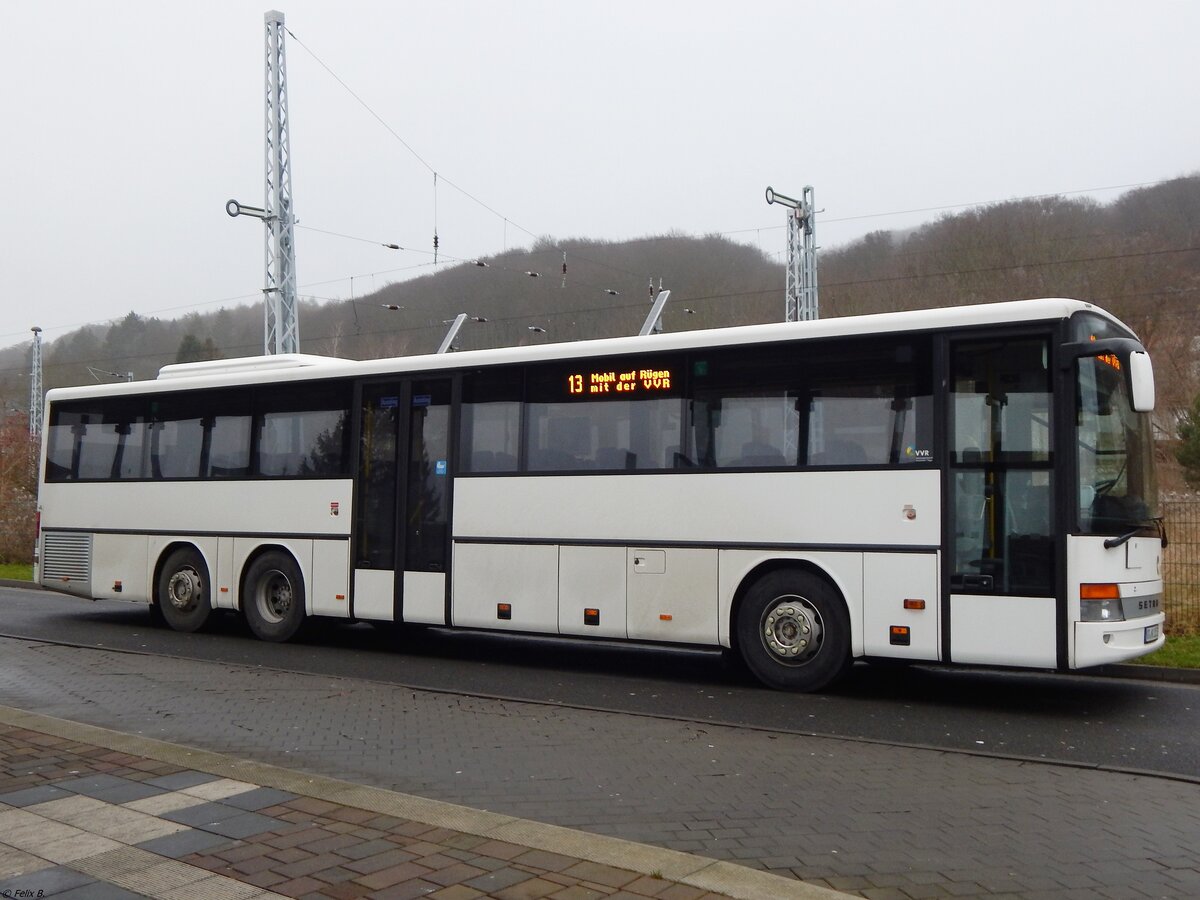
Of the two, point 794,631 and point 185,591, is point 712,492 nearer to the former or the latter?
point 794,631

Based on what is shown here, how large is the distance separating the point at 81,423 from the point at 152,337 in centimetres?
4398

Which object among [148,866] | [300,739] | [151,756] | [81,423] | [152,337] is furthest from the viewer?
[152,337]

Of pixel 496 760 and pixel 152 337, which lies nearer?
pixel 496 760

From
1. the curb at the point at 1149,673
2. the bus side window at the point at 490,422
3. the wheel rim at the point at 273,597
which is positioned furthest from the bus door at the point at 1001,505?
the wheel rim at the point at 273,597

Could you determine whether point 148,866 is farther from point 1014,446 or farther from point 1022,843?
point 1014,446

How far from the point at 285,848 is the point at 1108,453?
22.6 ft

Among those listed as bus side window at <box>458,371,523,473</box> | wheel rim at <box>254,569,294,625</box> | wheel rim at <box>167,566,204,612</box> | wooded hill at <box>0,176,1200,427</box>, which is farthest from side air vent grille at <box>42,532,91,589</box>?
wooded hill at <box>0,176,1200,427</box>

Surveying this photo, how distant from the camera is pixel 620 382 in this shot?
445 inches

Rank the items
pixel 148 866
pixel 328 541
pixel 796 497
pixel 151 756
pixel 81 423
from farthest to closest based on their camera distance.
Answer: pixel 81 423 → pixel 328 541 → pixel 796 497 → pixel 151 756 → pixel 148 866

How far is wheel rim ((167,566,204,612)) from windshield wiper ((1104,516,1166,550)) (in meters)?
10.7

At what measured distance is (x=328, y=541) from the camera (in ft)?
43.5

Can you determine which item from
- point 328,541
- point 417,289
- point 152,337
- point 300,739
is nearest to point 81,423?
point 328,541

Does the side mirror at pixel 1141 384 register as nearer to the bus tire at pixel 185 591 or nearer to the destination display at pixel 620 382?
the destination display at pixel 620 382

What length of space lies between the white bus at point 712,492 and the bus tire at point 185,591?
0.04 metres
